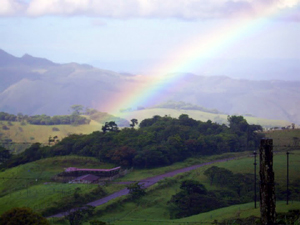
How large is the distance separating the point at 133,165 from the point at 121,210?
47.6 ft

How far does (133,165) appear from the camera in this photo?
1731 inches

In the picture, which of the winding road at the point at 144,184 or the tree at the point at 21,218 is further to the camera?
the winding road at the point at 144,184

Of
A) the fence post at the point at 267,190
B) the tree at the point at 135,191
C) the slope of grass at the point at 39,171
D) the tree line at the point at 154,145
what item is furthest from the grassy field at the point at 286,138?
the fence post at the point at 267,190

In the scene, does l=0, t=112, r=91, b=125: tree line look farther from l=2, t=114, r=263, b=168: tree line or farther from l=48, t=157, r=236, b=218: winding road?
l=48, t=157, r=236, b=218: winding road

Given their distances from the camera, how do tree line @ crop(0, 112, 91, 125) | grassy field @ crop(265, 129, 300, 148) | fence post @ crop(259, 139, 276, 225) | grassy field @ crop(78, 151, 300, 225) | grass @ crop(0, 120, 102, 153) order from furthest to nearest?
tree line @ crop(0, 112, 91, 125)
grass @ crop(0, 120, 102, 153)
grassy field @ crop(265, 129, 300, 148)
grassy field @ crop(78, 151, 300, 225)
fence post @ crop(259, 139, 276, 225)

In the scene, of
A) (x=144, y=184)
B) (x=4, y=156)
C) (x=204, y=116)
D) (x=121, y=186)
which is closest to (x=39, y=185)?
(x=121, y=186)

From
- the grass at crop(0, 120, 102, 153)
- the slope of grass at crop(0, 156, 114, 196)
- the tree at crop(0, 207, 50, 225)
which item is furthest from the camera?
the grass at crop(0, 120, 102, 153)

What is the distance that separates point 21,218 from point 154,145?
87.6 ft

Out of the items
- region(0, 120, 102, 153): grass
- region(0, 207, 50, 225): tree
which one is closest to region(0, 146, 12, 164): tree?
region(0, 120, 102, 153): grass

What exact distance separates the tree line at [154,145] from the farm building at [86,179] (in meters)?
4.80

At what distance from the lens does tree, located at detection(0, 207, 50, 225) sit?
2258 centimetres

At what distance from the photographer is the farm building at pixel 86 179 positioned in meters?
37.9

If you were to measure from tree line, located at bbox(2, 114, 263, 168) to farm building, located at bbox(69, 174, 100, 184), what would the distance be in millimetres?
4799

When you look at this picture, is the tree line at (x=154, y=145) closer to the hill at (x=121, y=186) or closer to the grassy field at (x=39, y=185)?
the hill at (x=121, y=186)
